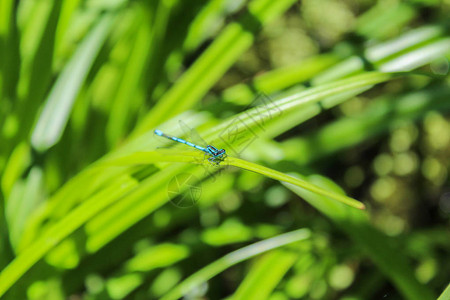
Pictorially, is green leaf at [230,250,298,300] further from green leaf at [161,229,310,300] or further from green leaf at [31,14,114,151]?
green leaf at [31,14,114,151]

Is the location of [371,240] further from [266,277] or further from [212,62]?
[212,62]

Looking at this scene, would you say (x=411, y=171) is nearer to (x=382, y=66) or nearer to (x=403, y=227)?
(x=403, y=227)

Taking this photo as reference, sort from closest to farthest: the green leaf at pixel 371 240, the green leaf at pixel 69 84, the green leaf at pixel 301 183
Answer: the green leaf at pixel 301 183 < the green leaf at pixel 371 240 < the green leaf at pixel 69 84

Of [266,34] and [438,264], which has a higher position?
[266,34]

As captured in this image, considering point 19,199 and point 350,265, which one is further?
point 350,265

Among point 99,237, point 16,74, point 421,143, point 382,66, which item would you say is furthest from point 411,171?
point 16,74

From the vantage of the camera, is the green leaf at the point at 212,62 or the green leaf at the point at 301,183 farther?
the green leaf at the point at 212,62

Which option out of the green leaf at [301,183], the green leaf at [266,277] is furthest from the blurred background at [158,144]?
the green leaf at [301,183]

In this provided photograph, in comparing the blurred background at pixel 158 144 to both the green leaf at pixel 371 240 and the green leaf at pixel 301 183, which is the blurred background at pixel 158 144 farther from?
the green leaf at pixel 301 183
